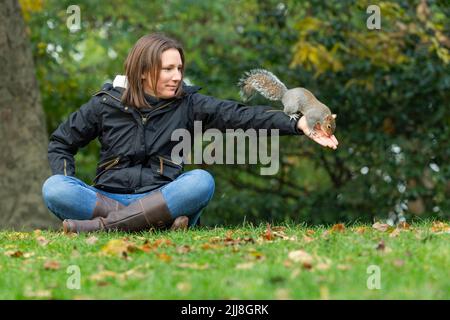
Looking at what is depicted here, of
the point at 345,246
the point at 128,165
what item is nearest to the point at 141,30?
the point at 128,165

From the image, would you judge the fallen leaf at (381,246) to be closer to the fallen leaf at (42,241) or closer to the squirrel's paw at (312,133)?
the squirrel's paw at (312,133)

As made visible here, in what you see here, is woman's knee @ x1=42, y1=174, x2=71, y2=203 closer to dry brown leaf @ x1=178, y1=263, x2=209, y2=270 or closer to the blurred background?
dry brown leaf @ x1=178, y1=263, x2=209, y2=270

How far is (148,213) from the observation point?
5.30 meters

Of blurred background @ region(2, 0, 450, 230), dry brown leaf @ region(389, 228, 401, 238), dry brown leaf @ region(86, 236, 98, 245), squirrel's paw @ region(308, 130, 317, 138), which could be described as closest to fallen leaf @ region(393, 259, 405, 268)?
dry brown leaf @ region(389, 228, 401, 238)

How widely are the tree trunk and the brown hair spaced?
11.2 ft

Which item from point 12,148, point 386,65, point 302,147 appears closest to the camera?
point 12,148

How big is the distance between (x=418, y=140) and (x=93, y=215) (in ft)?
19.4

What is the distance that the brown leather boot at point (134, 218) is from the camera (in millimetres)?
5297

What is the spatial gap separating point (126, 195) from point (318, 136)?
1266mm

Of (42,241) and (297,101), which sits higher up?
(297,101)

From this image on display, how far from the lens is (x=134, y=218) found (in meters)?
5.29

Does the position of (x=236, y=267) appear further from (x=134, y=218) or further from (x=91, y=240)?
(x=134, y=218)

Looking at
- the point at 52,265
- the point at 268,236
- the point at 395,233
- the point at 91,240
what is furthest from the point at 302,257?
the point at 91,240
